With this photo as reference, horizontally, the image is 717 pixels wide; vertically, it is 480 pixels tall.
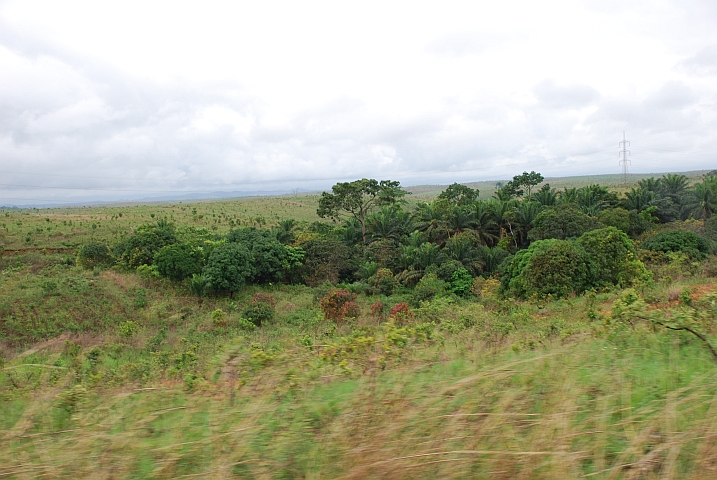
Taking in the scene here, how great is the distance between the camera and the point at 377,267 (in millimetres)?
24016

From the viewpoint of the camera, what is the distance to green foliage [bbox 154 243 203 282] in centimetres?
2166

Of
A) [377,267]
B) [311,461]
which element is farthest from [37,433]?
[377,267]

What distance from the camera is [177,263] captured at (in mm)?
21578

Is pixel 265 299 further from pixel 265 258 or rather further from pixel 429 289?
pixel 429 289

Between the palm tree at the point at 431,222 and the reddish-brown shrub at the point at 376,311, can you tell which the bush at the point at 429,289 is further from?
the palm tree at the point at 431,222

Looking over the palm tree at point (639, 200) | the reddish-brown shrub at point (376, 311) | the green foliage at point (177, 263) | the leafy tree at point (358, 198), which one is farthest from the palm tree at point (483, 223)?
the green foliage at point (177, 263)

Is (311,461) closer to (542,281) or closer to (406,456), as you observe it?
(406,456)

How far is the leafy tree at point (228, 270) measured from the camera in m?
20.5

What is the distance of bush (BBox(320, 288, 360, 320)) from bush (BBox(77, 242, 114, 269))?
14.7 m

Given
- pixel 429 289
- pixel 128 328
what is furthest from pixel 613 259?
pixel 128 328

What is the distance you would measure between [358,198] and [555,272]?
16169mm

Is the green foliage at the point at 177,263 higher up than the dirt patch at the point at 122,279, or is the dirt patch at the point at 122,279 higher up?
the green foliage at the point at 177,263

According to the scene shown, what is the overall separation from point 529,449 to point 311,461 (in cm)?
112

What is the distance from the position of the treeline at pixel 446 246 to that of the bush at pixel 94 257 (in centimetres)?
7
